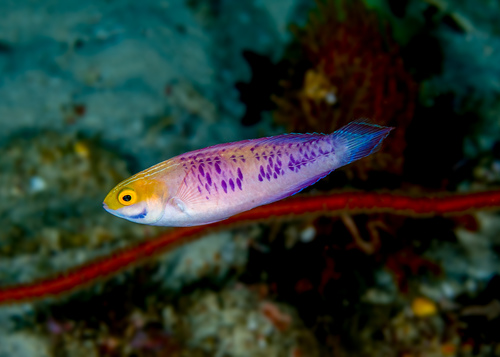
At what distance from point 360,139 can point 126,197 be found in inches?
41.4

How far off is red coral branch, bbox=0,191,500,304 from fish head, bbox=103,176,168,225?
4.05ft

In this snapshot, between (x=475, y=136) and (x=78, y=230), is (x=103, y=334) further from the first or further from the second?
(x=475, y=136)

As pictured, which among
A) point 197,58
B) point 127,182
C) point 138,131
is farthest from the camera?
point 197,58

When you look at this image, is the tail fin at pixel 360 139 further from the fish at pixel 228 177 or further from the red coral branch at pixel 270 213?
the red coral branch at pixel 270 213

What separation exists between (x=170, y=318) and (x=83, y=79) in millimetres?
3495

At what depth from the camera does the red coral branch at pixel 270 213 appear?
8.50ft

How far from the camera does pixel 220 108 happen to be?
4816 millimetres

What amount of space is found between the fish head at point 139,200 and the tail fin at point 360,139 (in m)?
0.80

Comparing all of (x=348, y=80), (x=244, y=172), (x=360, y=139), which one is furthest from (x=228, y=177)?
(x=348, y=80)

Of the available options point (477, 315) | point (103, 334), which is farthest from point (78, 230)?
point (477, 315)

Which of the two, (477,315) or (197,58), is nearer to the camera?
(477,315)

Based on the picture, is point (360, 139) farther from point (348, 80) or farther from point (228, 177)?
point (348, 80)

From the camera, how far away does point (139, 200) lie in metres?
1.33

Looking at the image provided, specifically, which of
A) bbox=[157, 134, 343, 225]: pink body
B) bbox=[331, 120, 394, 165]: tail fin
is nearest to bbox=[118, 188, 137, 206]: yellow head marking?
bbox=[157, 134, 343, 225]: pink body
